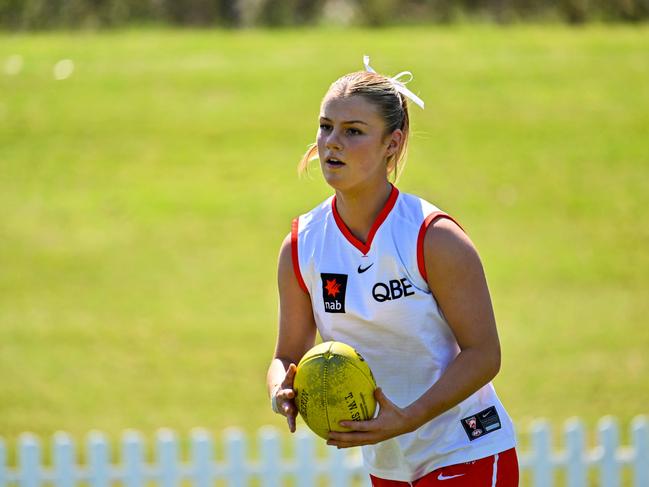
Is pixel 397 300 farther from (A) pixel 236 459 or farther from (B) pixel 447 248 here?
(A) pixel 236 459

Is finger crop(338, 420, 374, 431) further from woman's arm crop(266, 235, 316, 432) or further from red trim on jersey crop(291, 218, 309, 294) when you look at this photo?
red trim on jersey crop(291, 218, 309, 294)

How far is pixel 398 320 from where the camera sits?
3596mm

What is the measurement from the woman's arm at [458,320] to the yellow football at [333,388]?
5cm

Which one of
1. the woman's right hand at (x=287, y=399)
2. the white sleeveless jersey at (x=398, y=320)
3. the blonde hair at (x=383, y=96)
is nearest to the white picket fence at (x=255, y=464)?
the white sleeveless jersey at (x=398, y=320)

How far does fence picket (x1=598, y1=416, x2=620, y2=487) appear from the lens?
6.99 m

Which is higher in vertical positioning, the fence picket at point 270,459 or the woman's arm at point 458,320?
the woman's arm at point 458,320

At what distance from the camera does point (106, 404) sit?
9.35m

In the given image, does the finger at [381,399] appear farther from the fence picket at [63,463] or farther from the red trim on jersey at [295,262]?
the fence picket at [63,463]

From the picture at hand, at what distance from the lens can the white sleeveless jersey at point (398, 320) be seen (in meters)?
3.57

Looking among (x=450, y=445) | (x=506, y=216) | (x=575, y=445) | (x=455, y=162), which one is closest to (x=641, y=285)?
(x=506, y=216)

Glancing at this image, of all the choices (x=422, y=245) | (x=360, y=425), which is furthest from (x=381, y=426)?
(x=422, y=245)

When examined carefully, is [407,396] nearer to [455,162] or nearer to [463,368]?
[463,368]

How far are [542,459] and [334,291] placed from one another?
3.89 metres

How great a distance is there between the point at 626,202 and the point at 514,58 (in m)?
4.84
